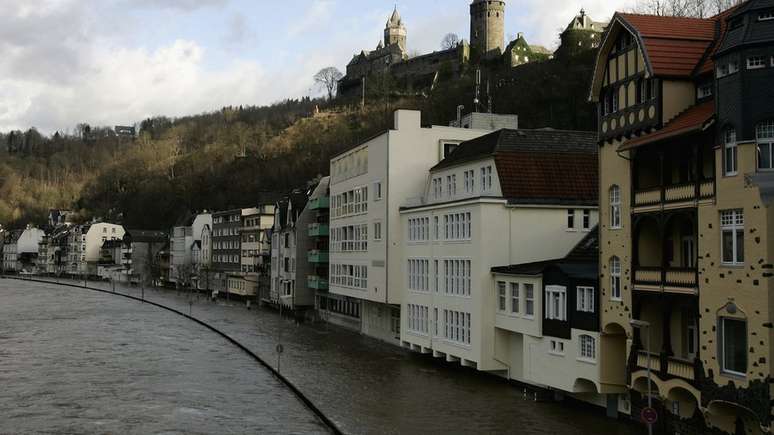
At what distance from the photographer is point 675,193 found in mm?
28703

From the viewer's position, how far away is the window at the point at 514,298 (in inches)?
1538

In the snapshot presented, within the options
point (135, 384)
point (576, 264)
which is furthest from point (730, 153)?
point (135, 384)

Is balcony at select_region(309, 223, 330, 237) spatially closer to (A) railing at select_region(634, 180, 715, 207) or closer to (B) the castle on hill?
(A) railing at select_region(634, 180, 715, 207)

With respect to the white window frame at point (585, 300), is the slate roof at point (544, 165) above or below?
above

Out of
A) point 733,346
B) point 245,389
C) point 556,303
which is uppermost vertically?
point 556,303

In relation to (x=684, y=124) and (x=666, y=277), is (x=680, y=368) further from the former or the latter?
(x=684, y=124)

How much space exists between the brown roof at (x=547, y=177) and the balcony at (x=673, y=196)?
11.5 metres

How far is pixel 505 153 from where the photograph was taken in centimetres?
4356

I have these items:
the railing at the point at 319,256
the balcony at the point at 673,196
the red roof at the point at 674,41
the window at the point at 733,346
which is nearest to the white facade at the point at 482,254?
the balcony at the point at 673,196

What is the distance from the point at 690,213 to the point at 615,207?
16.8ft

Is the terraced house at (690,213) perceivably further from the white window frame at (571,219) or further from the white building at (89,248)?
the white building at (89,248)

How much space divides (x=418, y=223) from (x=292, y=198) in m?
39.4

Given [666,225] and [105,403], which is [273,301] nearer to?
[105,403]

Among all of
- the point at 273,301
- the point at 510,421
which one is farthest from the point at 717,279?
the point at 273,301
